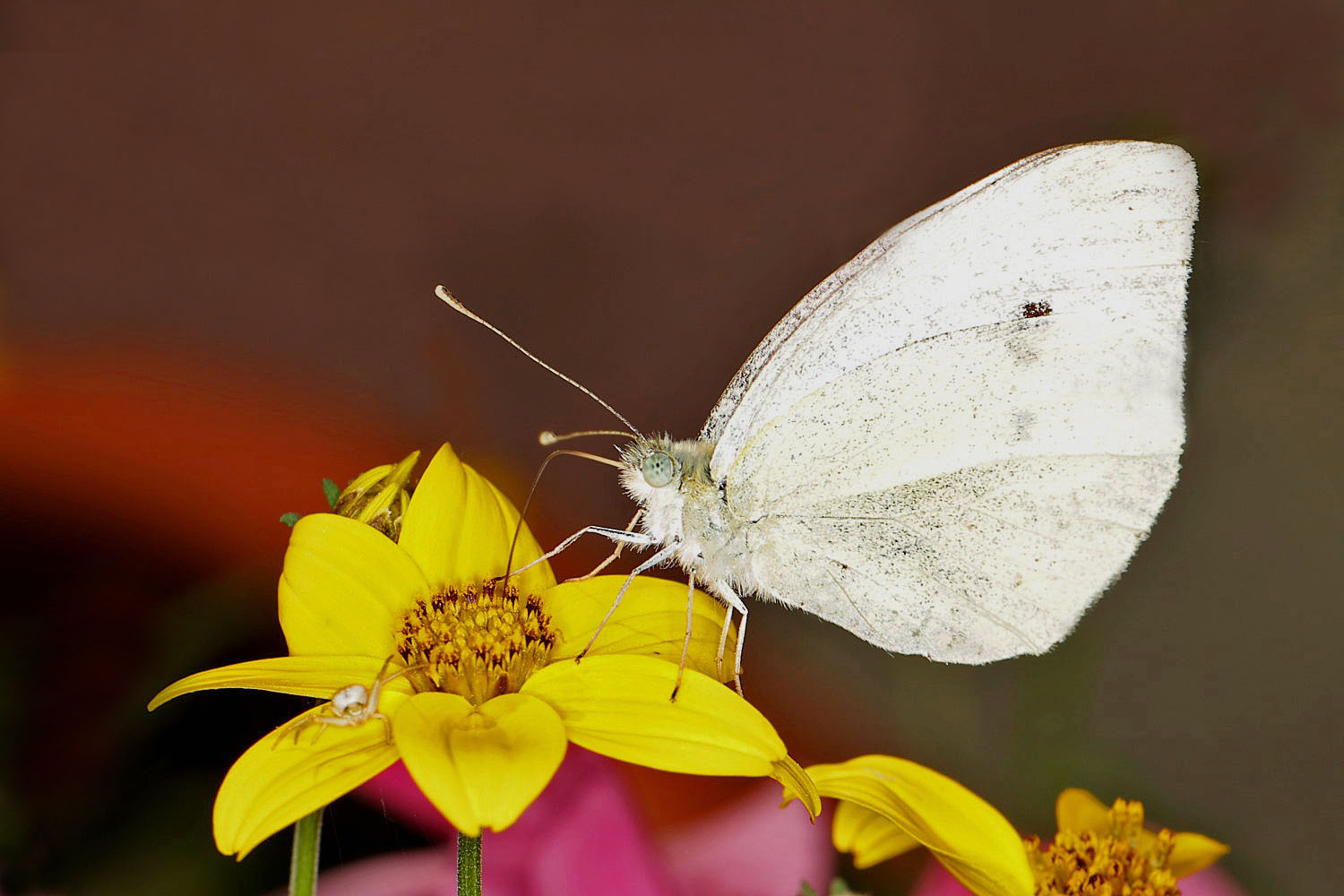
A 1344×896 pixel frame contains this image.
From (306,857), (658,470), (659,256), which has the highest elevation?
(659,256)

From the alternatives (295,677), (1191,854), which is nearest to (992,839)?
(1191,854)

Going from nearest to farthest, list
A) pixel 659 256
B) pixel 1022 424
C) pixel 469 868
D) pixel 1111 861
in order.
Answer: pixel 469 868
pixel 1111 861
pixel 1022 424
pixel 659 256

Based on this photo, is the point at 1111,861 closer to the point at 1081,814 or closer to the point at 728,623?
the point at 1081,814

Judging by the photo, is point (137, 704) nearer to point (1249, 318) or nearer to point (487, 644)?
point (487, 644)

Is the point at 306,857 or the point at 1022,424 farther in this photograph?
the point at 1022,424

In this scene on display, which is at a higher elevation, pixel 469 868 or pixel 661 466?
pixel 661 466

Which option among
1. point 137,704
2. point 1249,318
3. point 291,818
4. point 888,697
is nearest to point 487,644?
point 291,818

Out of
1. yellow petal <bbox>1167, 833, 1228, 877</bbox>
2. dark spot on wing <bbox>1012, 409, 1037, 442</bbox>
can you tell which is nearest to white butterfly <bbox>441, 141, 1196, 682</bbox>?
dark spot on wing <bbox>1012, 409, 1037, 442</bbox>

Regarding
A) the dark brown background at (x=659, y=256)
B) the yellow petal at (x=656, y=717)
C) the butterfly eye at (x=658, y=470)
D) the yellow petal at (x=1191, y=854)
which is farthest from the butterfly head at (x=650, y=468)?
the dark brown background at (x=659, y=256)
